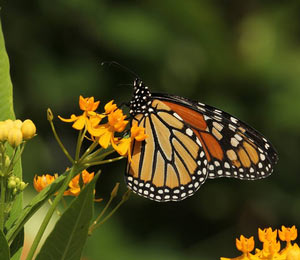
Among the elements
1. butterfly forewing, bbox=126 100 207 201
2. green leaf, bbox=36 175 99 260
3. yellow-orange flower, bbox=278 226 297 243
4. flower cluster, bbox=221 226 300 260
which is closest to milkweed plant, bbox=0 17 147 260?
green leaf, bbox=36 175 99 260

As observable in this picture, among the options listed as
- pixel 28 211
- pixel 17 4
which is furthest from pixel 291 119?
pixel 28 211

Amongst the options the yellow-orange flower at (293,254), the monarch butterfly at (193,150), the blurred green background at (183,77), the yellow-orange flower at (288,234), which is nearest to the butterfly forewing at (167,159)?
the monarch butterfly at (193,150)

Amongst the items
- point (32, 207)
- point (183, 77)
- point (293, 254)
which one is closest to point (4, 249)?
point (32, 207)

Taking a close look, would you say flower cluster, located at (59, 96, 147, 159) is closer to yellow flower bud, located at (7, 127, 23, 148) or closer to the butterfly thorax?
yellow flower bud, located at (7, 127, 23, 148)

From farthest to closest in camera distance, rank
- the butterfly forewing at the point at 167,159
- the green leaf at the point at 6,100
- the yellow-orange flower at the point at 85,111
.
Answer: the butterfly forewing at the point at 167,159
the yellow-orange flower at the point at 85,111
the green leaf at the point at 6,100

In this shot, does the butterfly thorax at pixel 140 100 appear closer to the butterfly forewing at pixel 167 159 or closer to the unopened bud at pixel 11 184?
the butterfly forewing at pixel 167 159

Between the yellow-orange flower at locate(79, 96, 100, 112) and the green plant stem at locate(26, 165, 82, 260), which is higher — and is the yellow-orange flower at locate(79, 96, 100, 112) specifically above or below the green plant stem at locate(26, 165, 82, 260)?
above

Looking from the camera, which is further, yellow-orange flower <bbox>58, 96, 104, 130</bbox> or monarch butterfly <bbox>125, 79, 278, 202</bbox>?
monarch butterfly <bbox>125, 79, 278, 202</bbox>
